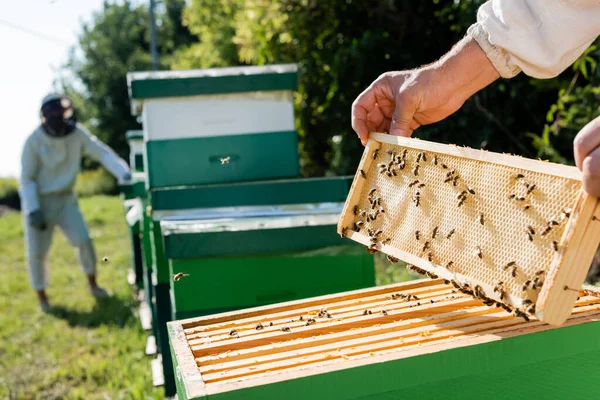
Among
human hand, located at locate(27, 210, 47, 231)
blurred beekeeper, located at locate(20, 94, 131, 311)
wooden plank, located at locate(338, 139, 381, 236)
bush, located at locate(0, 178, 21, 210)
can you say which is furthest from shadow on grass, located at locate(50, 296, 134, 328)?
bush, located at locate(0, 178, 21, 210)

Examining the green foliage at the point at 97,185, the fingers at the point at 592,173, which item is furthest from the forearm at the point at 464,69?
the green foliage at the point at 97,185

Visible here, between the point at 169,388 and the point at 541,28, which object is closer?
the point at 541,28

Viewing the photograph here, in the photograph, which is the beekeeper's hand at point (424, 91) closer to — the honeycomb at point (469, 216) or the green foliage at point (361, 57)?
the honeycomb at point (469, 216)

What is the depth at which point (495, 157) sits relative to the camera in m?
1.64

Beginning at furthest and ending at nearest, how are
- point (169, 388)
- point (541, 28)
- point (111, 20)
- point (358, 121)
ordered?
point (111, 20) < point (169, 388) < point (358, 121) < point (541, 28)

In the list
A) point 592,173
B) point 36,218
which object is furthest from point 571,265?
point 36,218

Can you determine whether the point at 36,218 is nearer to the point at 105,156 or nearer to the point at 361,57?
the point at 105,156

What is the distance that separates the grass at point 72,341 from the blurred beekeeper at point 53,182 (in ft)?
1.35

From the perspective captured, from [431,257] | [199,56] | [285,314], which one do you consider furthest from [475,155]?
[199,56]

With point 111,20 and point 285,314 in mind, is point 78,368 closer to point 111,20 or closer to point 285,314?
point 285,314

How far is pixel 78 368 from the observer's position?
4617mm

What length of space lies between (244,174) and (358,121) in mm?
1516

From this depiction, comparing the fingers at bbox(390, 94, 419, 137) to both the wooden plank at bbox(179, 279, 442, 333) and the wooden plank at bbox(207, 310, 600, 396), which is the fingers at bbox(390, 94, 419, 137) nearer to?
the wooden plank at bbox(179, 279, 442, 333)

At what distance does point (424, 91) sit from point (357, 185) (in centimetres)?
38
